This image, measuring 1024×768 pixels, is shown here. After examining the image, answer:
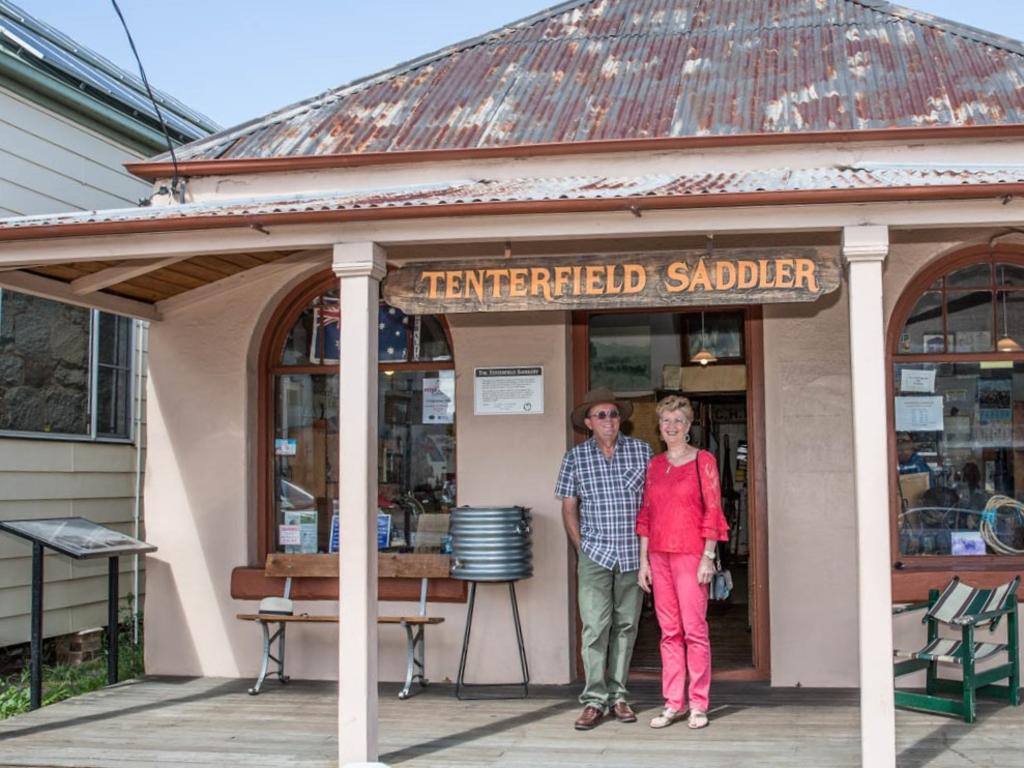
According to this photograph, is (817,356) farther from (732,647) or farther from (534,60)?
(534,60)

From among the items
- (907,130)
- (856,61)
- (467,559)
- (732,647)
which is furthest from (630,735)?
(856,61)

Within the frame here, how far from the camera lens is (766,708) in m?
7.32

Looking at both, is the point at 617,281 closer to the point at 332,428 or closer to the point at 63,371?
the point at 332,428

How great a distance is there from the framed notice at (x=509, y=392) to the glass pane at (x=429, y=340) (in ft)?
1.35

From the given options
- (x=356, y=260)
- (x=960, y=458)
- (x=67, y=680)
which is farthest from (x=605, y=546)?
(x=67, y=680)

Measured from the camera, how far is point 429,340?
8.75 meters

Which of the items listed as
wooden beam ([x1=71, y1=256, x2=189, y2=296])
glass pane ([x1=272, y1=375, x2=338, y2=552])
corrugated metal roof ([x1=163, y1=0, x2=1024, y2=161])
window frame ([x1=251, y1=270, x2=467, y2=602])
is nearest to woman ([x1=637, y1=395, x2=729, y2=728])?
window frame ([x1=251, y1=270, x2=467, y2=602])

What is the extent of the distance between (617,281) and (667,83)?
3848 mm

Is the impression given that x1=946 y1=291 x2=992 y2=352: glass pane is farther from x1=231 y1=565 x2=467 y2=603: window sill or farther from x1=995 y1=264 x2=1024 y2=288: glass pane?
x1=231 y1=565 x2=467 y2=603: window sill

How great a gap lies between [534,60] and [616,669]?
545cm

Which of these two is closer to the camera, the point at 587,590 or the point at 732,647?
the point at 587,590

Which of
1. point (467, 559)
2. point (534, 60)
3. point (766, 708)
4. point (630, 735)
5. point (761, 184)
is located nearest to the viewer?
point (761, 184)

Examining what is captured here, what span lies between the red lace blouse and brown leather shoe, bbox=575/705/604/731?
3.19ft

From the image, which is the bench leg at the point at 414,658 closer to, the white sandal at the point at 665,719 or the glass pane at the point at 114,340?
the white sandal at the point at 665,719
